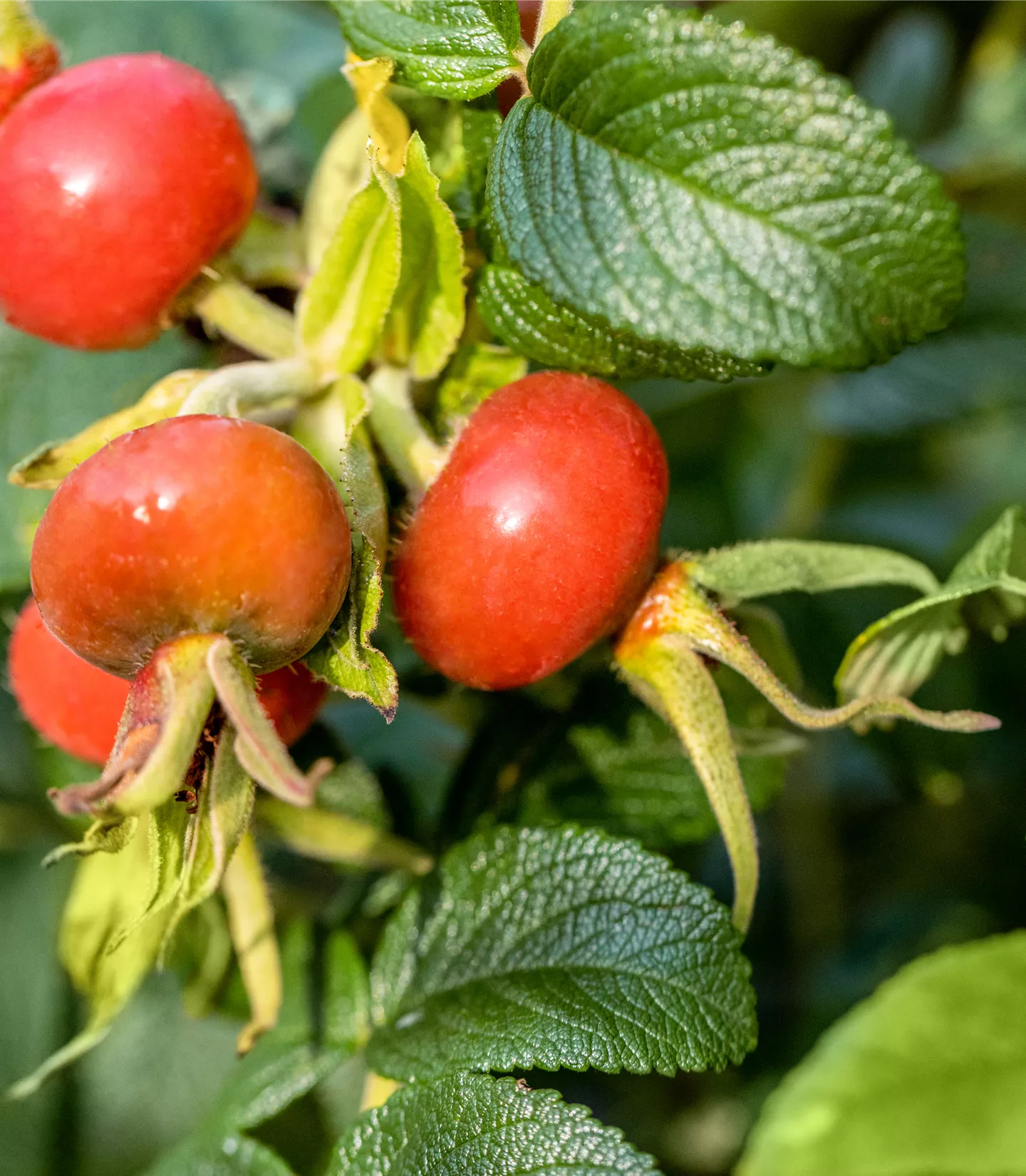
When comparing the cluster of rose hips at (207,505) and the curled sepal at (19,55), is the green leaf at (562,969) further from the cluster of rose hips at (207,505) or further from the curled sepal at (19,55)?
the curled sepal at (19,55)

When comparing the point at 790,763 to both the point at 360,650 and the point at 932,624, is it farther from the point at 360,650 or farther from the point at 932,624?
the point at 360,650

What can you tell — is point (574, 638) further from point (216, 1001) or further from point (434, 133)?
point (216, 1001)

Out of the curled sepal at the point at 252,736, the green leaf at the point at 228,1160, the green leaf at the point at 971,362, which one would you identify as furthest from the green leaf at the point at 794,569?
the green leaf at the point at 971,362

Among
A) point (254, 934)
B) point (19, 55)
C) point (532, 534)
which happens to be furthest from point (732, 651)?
point (19, 55)

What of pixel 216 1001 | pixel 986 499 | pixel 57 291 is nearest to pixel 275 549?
pixel 57 291

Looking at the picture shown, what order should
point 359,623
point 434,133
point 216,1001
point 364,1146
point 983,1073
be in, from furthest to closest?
point 216,1001 < point 434,133 < point 364,1146 < point 359,623 < point 983,1073

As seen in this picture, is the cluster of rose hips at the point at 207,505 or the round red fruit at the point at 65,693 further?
the round red fruit at the point at 65,693
